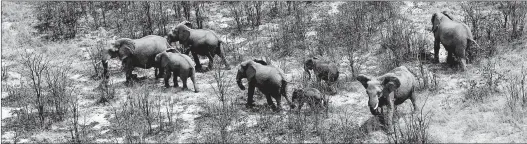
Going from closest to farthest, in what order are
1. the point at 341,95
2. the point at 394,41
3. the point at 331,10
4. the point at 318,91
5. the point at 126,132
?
the point at 126,132 < the point at 318,91 < the point at 341,95 < the point at 394,41 < the point at 331,10

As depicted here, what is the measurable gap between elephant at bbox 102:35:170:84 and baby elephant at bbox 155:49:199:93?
0.53m

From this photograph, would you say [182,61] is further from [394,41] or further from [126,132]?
[394,41]

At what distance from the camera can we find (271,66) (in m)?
9.98

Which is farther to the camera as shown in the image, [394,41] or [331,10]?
[331,10]

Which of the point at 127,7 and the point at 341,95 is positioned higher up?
the point at 127,7

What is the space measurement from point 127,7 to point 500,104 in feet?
33.6

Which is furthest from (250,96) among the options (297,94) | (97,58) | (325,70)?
(97,58)

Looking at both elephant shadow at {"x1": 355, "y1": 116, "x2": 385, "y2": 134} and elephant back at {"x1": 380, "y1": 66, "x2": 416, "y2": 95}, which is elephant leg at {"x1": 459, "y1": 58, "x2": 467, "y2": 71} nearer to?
elephant back at {"x1": 380, "y1": 66, "x2": 416, "y2": 95}

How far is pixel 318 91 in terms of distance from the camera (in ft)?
31.8

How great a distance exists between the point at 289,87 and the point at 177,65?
1.96 meters

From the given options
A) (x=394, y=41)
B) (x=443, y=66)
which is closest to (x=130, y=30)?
(x=394, y=41)

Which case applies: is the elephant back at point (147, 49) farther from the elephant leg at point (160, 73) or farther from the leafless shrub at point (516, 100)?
the leafless shrub at point (516, 100)

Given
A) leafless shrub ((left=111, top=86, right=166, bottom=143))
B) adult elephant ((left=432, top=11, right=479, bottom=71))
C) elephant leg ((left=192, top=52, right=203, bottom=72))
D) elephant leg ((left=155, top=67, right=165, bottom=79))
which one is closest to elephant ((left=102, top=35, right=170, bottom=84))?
elephant leg ((left=155, top=67, right=165, bottom=79))

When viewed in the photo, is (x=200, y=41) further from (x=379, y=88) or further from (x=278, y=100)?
(x=379, y=88)
